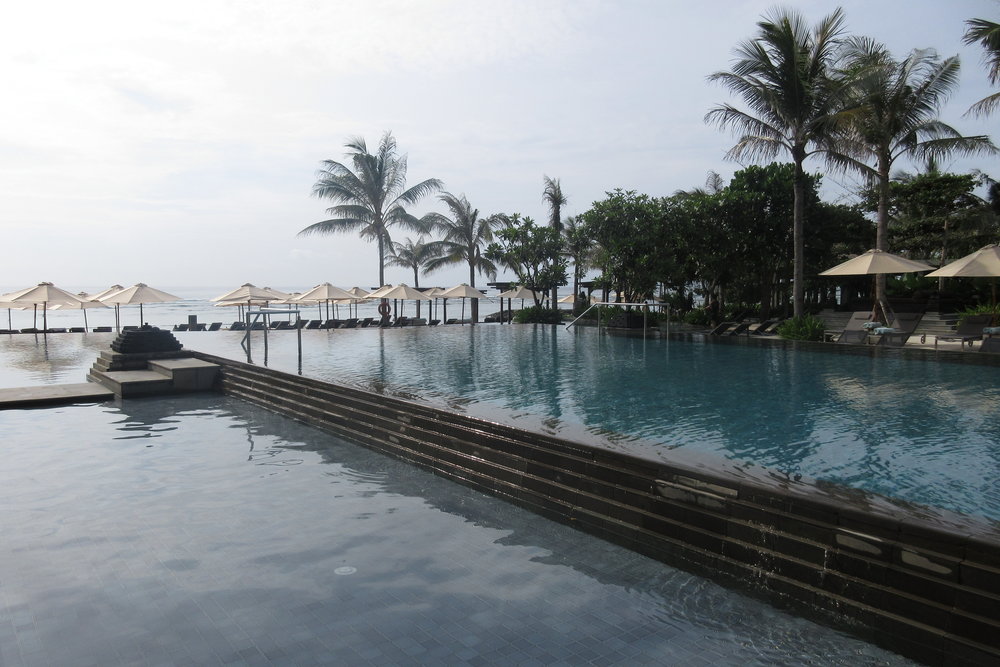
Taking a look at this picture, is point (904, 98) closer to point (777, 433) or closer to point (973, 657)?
point (777, 433)

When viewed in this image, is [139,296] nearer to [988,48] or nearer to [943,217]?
[988,48]

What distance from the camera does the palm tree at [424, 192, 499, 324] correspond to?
34.3m

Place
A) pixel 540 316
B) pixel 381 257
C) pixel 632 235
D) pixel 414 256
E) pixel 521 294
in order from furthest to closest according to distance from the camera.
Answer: pixel 414 256 → pixel 381 257 → pixel 540 316 → pixel 521 294 → pixel 632 235

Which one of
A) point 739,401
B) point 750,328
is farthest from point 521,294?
point 739,401

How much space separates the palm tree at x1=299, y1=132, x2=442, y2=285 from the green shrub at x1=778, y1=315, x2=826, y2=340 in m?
Result: 19.6

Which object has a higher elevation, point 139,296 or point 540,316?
point 139,296

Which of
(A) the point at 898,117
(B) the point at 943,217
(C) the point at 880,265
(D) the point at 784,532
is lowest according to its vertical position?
(D) the point at 784,532

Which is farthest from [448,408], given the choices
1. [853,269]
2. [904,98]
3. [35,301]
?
[35,301]

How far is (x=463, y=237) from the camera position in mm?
34875

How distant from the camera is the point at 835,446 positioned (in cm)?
614

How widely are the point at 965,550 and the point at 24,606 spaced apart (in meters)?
5.26

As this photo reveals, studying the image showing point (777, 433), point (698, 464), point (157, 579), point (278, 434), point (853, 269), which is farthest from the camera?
point (853, 269)

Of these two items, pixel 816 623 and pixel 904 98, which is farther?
pixel 904 98

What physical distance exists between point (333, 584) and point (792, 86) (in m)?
18.5
